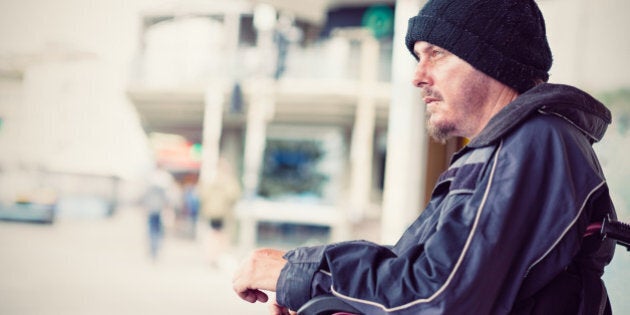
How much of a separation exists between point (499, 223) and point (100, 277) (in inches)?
216

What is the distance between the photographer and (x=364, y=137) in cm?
1016

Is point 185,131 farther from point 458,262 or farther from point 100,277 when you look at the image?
point 458,262

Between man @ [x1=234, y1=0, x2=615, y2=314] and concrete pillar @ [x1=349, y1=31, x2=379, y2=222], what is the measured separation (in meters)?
9.04

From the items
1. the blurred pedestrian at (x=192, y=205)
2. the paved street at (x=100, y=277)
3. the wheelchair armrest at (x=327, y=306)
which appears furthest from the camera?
the blurred pedestrian at (x=192, y=205)

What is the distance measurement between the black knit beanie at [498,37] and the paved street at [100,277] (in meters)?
3.60

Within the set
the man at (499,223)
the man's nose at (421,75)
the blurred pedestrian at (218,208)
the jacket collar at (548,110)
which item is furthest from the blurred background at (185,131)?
the jacket collar at (548,110)

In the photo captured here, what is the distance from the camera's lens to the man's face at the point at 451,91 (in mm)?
1125

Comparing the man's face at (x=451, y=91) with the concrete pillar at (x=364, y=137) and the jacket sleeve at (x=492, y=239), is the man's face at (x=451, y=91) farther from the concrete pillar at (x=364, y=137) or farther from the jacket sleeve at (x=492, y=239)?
the concrete pillar at (x=364, y=137)

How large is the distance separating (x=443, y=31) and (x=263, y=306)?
144 inches

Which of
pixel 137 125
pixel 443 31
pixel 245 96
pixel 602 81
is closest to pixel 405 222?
pixel 602 81

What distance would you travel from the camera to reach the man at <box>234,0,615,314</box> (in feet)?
2.72

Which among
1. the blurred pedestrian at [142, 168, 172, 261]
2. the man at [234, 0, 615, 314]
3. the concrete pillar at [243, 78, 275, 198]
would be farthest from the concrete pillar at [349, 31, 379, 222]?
the man at [234, 0, 615, 314]

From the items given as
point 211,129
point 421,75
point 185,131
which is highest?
point 421,75

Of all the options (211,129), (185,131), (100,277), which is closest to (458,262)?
(100,277)
